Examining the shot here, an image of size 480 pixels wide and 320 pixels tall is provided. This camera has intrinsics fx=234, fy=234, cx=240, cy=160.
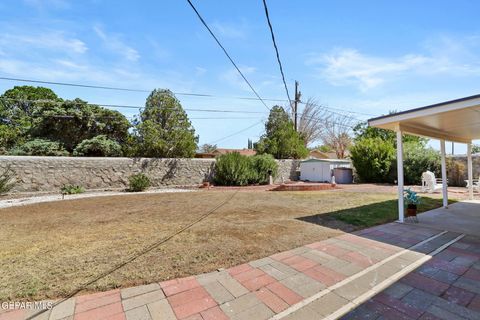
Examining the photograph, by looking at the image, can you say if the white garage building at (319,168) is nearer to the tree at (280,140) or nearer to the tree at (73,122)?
the tree at (280,140)

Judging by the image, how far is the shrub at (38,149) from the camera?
13.4m

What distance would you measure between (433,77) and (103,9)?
11536 millimetres

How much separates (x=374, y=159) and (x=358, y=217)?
37.9ft

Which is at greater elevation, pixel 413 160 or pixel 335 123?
pixel 335 123

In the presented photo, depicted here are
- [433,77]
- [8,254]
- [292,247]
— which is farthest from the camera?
[433,77]

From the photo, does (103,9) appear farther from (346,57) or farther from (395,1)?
(346,57)

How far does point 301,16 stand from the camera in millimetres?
5559

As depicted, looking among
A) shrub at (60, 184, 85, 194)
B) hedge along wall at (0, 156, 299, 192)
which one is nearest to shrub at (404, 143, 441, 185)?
hedge along wall at (0, 156, 299, 192)

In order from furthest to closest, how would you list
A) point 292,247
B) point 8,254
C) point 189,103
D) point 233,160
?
point 189,103, point 233,160, point 292,247, point 8,254

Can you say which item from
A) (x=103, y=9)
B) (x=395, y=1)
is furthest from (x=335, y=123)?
(x=103, y=9)

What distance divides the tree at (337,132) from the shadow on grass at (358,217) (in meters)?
22.5

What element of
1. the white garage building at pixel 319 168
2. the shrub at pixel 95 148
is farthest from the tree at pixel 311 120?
the shrub at pixel 95 148

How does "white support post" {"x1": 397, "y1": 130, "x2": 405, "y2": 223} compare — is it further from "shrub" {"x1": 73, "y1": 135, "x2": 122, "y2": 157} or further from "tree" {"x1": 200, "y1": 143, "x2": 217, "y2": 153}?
"tree" {"x1": 200, "y1": 143, "x2": 217, "y2": 153}

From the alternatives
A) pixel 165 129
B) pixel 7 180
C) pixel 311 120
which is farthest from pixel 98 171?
pixel 311 120
